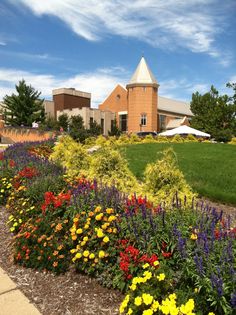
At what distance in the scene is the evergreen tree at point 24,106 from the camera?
47.2 m

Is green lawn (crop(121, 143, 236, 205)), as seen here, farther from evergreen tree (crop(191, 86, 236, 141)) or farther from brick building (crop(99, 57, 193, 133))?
brick building (crop(99, 57, 193, 133))

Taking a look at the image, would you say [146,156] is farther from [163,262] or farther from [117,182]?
[163,262]

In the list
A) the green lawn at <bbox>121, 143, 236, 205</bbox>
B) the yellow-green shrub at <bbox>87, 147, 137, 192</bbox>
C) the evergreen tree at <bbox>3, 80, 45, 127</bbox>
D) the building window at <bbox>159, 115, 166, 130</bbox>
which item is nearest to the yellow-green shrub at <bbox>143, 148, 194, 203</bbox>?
the yellow-green shrub at <bbox>87, 147, 137, 192</bbox>

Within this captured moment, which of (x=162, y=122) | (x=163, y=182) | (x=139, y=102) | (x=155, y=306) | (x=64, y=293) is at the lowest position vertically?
(x=64, y=293)

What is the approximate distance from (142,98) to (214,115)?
49.7ft

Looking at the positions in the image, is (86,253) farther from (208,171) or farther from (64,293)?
(208,171)

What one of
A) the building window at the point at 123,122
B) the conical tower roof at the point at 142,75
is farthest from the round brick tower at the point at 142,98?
the building window at the point at 123,122

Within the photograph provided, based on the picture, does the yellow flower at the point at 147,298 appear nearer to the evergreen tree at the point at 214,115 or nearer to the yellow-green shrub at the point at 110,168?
the yellow-green shrub at the point at 110,168

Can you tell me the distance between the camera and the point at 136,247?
3391 mm

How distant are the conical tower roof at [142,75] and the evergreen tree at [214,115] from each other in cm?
833

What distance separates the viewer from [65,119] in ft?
169

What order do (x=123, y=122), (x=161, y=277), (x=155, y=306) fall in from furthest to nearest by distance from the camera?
(x=123, y=122)
(x=161, y=277)
(x=155, y=306)

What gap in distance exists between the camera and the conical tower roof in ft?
181

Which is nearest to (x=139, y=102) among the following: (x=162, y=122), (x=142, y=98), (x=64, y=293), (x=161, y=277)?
(x=142, y=98)
